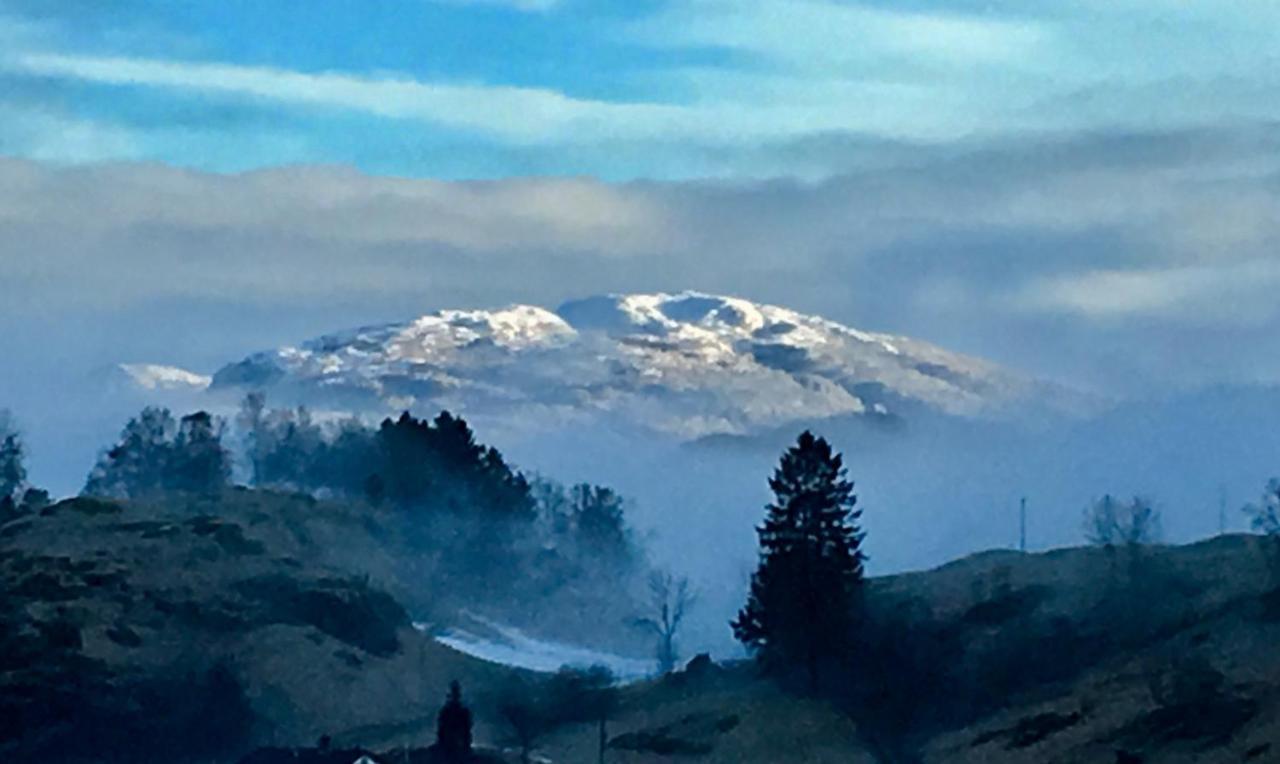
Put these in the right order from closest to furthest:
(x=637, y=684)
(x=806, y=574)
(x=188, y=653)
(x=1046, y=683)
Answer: (x=1046, y=683) < (x=806, y=574) < (x=637, y=684) < (x=188, y=653)

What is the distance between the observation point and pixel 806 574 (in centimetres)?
15738

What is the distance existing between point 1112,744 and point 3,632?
98958 mm

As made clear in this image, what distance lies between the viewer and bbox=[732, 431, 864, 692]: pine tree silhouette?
510 feet

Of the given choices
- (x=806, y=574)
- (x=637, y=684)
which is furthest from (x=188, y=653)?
(x=806, y=574)

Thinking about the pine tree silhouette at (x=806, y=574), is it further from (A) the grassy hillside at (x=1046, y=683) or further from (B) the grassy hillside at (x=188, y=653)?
(B) the grassy hillside at (x=188, y=653)

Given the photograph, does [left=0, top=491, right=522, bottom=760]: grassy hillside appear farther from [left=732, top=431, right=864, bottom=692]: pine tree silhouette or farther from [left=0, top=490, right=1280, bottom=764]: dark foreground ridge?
[left=732, top=431, right=864, bottom=692]: pine tree silhouette

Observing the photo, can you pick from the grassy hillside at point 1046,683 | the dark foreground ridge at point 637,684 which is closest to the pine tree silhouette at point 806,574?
the dark foreground ridge at point 637,684

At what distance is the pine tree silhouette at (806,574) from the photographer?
155 meters

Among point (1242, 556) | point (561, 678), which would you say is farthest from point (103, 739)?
point (1242, 556)

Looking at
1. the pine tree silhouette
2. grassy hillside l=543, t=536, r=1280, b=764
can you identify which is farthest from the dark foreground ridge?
the pine tree silhouette

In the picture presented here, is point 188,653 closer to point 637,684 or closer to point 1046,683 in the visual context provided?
point 637,684

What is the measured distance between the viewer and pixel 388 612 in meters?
197

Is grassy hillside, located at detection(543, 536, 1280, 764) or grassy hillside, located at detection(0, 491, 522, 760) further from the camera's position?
grassy hillside, located at detection(0, 491, 522, 760)

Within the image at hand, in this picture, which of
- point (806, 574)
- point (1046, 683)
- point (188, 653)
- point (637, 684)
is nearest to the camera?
point (1046, 683)
